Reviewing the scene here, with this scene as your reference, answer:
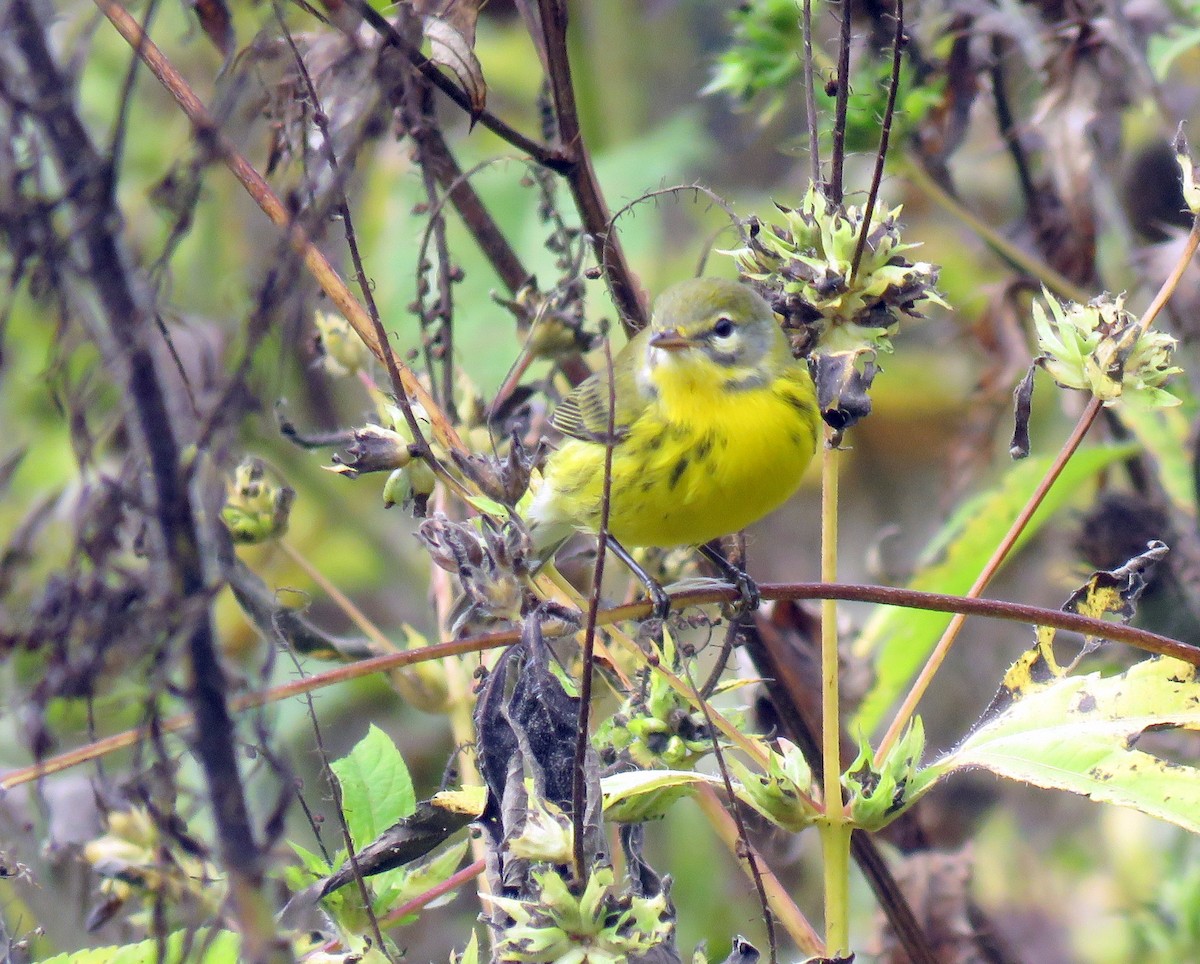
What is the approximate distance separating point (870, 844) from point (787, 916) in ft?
1.14

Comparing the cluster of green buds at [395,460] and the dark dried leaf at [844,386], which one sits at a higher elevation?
the cluster of green buds at [395,460]

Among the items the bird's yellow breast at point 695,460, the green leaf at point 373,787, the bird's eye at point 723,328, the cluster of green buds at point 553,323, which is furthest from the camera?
the bird's eye at point 723,328

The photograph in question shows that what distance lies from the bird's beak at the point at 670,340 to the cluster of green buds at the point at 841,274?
43.3 inches

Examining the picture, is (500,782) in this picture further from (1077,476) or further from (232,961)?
(1077,476)

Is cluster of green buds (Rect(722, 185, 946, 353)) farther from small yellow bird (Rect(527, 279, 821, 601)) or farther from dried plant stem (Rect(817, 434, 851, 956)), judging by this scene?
small yellow bird (Rect(527, 279, 821, 601))

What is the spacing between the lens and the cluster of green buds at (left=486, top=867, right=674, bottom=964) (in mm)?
1112

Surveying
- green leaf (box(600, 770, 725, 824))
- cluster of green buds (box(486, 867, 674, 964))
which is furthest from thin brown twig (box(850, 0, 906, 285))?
cluster of green buds (box(486, 867, 674, 964))

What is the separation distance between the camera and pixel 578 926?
3.70ft

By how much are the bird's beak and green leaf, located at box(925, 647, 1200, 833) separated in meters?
1.22

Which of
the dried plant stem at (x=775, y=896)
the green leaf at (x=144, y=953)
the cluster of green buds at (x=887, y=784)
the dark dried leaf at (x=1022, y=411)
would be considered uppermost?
the dark dried leaf at (x=1022, y=411)

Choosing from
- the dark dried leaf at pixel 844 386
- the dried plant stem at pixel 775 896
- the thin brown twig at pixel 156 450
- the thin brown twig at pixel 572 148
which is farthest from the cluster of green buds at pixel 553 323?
the thin brown twig at pixel 156 450

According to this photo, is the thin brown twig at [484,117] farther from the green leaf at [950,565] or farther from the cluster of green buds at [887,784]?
the green leaf at [950,565]

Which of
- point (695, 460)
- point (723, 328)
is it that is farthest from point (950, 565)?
point (723, 328)

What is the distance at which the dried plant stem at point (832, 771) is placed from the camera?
138 centimetres
